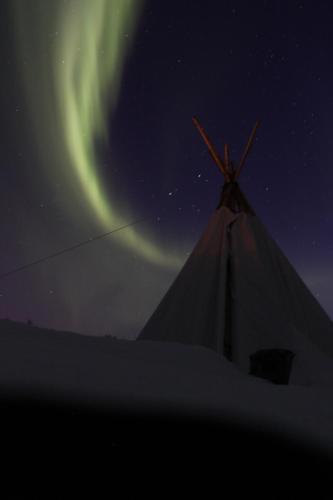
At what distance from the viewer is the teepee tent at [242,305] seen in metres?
3.81

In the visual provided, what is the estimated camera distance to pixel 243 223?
511cm

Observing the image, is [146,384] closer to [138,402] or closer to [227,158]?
[138,402]

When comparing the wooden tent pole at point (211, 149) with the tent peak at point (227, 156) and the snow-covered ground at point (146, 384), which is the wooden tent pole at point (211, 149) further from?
the snow-covered ground at point (146, 384)

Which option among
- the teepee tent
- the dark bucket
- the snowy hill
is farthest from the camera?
the teepee tent

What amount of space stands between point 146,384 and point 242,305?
128 inches

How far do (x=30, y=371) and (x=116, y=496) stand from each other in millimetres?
369

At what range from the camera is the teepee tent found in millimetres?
3814

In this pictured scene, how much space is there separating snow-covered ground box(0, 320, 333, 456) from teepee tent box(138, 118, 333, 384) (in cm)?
229

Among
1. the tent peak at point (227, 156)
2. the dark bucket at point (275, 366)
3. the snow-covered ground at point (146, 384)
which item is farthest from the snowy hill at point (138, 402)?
the tent peak at point (227, 156)

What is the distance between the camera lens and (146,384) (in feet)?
3.40

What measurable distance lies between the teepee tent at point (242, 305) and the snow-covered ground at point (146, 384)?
229 cm

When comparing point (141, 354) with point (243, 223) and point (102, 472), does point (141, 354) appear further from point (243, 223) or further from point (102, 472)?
point (243, 223)

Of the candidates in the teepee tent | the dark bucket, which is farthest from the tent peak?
the dark bucket

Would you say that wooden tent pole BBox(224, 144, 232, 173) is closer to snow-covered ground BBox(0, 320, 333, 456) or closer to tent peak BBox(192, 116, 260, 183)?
tent peak BBox(192, 116, 260, 183)
